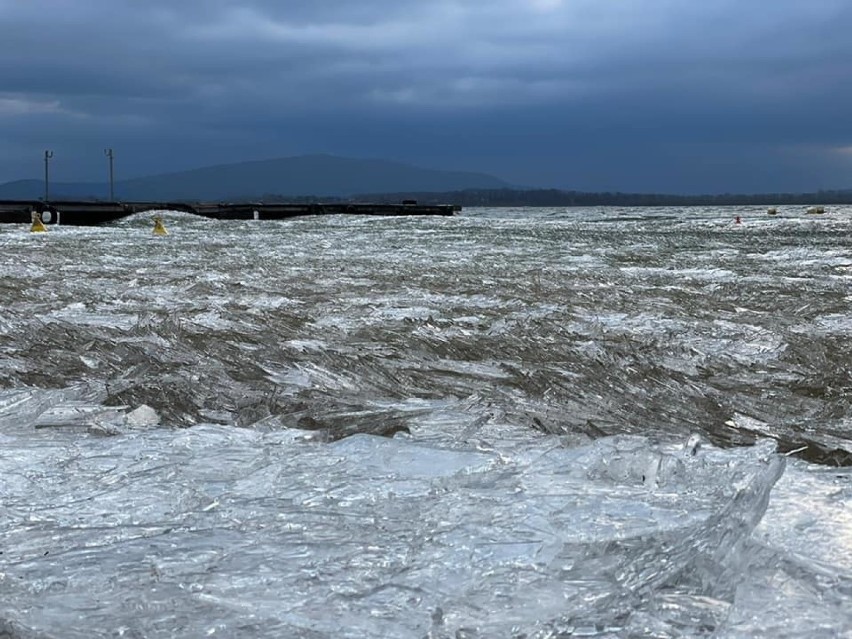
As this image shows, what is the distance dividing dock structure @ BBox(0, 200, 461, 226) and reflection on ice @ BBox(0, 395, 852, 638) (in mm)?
28082

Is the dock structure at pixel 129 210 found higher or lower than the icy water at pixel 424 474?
higher

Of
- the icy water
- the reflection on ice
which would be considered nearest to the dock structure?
the icy water

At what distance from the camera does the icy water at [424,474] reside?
1.55 m

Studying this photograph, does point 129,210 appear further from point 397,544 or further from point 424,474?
point 397,544

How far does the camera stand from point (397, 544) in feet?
5.92

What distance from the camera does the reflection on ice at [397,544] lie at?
1506 mm

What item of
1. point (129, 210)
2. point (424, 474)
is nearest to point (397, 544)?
point (424, 474)

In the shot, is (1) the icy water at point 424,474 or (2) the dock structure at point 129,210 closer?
(1) the icy water at point 424,474

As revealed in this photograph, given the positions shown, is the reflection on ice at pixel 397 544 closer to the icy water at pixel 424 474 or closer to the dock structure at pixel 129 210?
the icy water at pixel 424 474

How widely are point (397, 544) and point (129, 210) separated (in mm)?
38014

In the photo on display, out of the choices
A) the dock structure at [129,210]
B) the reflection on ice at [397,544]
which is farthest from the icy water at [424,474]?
the dock structure at [129,210]

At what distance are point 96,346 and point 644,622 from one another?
4.04m

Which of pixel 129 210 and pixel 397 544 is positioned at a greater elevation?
pixel 129 210

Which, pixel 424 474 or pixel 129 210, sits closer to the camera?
pixel 424 474
